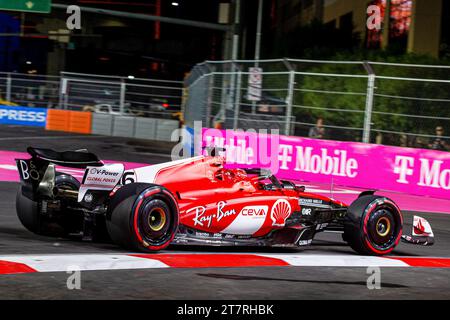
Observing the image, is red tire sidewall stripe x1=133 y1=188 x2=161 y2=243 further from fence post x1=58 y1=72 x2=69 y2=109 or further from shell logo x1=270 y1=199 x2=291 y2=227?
fence post x1=58 y1=72 x2=69 y2=109

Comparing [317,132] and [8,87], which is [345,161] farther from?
[8,87]

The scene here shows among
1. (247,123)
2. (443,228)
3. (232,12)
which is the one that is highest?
(232,12)

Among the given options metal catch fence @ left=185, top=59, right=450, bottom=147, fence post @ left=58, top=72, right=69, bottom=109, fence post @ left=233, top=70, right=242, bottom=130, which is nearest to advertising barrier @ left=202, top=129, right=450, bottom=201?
metal catch fence @ left=185, top=59, right=450, bottom=147

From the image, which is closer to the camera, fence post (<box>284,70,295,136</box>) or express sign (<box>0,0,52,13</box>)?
fence post (<box>284,70,295,136</box>)

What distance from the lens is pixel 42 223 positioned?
9.42 m

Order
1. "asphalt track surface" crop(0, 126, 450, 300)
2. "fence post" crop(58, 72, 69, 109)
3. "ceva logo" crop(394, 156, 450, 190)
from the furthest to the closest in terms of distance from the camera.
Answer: "fence post" crop(58, 72, 69, 109) < "ceva logo" crop(394, 156, 450, 190) < "asphalt track surface" crop(0, 126, 450, 300)

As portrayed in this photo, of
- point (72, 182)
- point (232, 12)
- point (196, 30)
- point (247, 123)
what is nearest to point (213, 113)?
point (247, 123)

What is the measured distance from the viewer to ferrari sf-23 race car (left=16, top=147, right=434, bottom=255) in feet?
27.8

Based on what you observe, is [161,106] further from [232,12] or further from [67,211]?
[67,211]

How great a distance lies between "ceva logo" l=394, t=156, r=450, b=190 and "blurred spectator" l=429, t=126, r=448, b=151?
1.59 feet

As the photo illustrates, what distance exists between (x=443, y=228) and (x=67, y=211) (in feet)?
22.1

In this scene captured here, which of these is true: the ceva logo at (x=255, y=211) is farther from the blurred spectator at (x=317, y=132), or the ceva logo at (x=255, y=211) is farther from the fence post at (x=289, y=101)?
the fence post at (x=289, y=101)

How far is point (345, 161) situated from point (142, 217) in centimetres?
1148

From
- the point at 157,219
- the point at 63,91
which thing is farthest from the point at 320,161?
the point at 63,91
